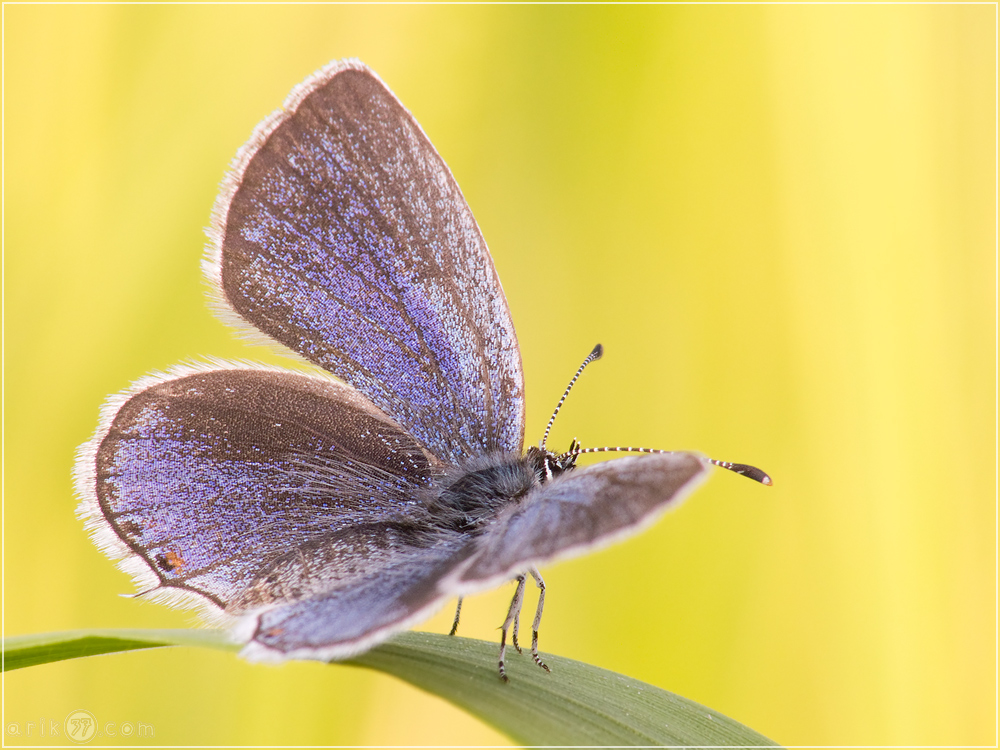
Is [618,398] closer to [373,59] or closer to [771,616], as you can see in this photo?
[771,616]

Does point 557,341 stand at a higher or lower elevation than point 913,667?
higher

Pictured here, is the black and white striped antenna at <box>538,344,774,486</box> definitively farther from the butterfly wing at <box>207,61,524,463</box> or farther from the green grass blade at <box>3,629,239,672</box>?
the green grass blade at <box>3,629,239,672</box>

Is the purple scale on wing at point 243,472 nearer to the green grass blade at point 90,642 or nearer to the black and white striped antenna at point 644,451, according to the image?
the black and white striped antenna at point 644,451

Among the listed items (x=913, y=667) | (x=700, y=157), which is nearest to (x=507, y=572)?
(x=913, y=667)

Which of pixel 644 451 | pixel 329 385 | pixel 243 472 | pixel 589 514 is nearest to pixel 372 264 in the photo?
pixel 329 385

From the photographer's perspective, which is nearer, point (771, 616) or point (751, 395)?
point (771, 616)

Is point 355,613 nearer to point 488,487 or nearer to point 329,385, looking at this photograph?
point 488,487
